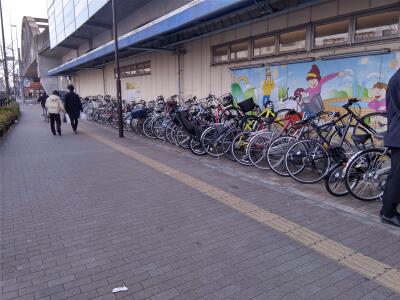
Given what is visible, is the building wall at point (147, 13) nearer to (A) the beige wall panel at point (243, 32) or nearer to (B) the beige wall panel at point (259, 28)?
(A) the beige wall panel at point (243, 32)

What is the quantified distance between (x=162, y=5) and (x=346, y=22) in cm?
907

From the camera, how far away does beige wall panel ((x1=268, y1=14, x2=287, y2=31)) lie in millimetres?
7453

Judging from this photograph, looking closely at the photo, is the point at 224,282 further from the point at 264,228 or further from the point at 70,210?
the point at 70,210

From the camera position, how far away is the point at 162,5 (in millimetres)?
13562

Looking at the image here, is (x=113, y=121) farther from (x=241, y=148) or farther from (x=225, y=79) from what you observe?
(x=241, y=148)

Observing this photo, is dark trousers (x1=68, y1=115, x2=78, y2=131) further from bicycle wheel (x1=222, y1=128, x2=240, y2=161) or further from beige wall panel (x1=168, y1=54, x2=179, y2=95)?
bicycle wheel (x1=222, y1=128, x2=240, y2=161)

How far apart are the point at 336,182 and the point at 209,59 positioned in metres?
6.53

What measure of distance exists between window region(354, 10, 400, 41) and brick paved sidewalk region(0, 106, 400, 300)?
3.16 meters

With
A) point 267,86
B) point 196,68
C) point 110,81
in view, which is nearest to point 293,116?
point 267,86

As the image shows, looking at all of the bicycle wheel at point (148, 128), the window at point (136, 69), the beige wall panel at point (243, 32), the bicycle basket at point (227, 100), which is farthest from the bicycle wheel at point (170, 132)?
the window at point (136, 69)

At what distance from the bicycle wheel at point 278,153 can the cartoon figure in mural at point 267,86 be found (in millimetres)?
2358

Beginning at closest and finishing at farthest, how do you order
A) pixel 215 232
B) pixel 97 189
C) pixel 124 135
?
pixel 215 232 → pixel 97 189 → pixel 124 135

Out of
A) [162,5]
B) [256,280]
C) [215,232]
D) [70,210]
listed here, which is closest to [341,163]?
[215,232]

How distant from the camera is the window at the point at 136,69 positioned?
1438 cm
